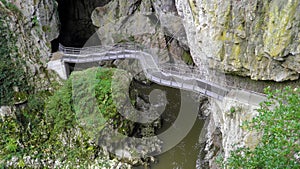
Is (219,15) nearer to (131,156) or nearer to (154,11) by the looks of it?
(131,156)

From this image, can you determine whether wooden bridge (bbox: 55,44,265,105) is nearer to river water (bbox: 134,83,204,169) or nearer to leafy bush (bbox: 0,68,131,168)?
leafy bush (bbox: 0,68,131,168)

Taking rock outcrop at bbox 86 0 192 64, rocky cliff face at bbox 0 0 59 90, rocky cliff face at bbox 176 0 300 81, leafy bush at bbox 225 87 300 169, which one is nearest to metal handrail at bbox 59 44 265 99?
rocky cliff face at bbox 176 0 300 81

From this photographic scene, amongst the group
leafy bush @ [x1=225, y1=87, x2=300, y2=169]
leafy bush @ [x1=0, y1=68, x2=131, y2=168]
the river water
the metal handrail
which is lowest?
the river water

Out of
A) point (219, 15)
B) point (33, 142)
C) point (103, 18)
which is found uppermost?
point (219, 15)

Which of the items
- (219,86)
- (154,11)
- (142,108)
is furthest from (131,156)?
(154,11)

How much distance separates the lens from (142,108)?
17281mm

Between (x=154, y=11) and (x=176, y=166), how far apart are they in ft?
37.8

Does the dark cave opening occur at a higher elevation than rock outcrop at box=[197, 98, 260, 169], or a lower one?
higher

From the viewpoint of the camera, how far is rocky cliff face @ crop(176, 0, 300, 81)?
9344 mm

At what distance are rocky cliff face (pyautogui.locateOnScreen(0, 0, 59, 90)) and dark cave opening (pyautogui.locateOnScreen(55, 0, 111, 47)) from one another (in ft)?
19.0

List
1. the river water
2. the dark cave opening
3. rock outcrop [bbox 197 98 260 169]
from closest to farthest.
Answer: rock outcrop [bbox 197 98 260 169] < the river water < the dark cave opening

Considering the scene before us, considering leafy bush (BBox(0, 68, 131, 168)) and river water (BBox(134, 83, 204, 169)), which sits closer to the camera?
leafy bush (BBox(0, 68, 131, 168))

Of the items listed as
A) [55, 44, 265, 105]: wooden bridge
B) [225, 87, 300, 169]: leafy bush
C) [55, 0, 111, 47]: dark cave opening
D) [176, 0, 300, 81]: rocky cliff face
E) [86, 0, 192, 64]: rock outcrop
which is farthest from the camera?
[55, 0, 111, 47]: dark cave opening

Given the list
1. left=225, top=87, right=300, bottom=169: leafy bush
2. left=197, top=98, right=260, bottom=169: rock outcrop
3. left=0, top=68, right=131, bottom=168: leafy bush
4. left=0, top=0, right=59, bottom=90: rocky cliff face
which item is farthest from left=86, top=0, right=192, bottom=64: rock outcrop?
left=225, top=87, right=300, bottom=169: leafy bush
